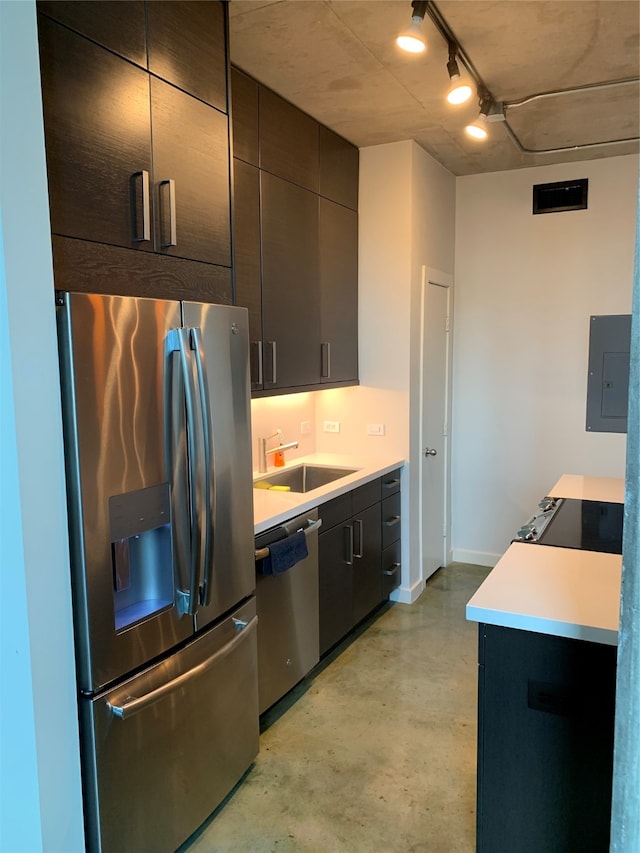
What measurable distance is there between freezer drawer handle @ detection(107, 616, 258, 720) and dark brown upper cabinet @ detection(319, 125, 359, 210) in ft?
8.04

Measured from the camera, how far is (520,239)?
4375 mm

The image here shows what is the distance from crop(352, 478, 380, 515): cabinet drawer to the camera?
3.37 metres

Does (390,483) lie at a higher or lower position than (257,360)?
lower

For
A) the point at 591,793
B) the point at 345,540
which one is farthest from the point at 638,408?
the point at 345,540

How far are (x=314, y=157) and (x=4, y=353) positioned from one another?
8.09 ft

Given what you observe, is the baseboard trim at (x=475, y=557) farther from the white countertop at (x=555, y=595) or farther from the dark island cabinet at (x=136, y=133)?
the dark island cabinet at (x=136, y=133)

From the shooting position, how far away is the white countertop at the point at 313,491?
2.64m

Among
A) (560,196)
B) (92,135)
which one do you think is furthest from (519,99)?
(92,135)

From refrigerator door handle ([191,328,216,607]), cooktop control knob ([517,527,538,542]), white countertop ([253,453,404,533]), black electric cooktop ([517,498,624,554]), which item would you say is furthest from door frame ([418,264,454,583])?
refrigerator door handle ([191,328,216,607])

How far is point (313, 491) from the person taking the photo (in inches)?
121

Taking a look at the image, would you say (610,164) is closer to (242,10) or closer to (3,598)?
(242,10)

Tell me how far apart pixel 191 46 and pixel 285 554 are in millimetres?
1914

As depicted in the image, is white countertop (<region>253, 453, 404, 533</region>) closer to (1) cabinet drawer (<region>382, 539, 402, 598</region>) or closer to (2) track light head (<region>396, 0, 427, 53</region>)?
(1) cabinet drawer (<region>382, 539, 402, 598</region>)

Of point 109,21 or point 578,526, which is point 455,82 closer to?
point 109,21
